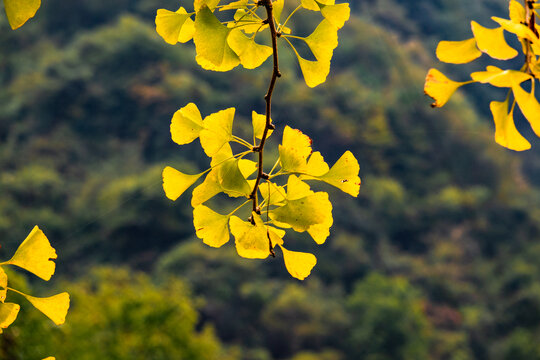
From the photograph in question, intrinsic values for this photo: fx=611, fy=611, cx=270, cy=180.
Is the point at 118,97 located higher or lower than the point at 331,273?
higher

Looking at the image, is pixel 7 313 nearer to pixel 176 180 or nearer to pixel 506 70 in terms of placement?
pixel 176 180

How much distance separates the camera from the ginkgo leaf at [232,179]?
44 cm

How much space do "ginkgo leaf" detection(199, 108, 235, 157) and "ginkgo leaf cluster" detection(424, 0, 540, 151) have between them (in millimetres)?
158

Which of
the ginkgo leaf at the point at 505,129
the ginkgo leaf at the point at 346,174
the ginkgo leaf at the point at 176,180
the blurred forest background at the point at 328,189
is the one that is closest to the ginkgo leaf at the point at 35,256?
the ginkgo leaf at the point at 176,180

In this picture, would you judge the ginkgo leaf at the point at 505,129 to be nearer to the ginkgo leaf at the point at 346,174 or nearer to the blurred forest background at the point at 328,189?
the ginkgo leaf at the point at 346,174

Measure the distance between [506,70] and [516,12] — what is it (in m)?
0.05

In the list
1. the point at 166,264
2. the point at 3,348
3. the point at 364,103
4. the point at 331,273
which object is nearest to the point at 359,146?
the point at 364,103

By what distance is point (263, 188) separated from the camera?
Result: 0.46m

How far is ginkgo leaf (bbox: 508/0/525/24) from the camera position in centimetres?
33

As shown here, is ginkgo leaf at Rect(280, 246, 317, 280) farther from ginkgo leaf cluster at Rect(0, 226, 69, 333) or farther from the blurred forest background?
the blurred forest background

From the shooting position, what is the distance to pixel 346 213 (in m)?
17.6

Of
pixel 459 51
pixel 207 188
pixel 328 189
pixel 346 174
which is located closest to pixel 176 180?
pixel 207 188

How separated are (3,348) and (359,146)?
16673mm

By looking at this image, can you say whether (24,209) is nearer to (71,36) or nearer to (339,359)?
(71,36)
